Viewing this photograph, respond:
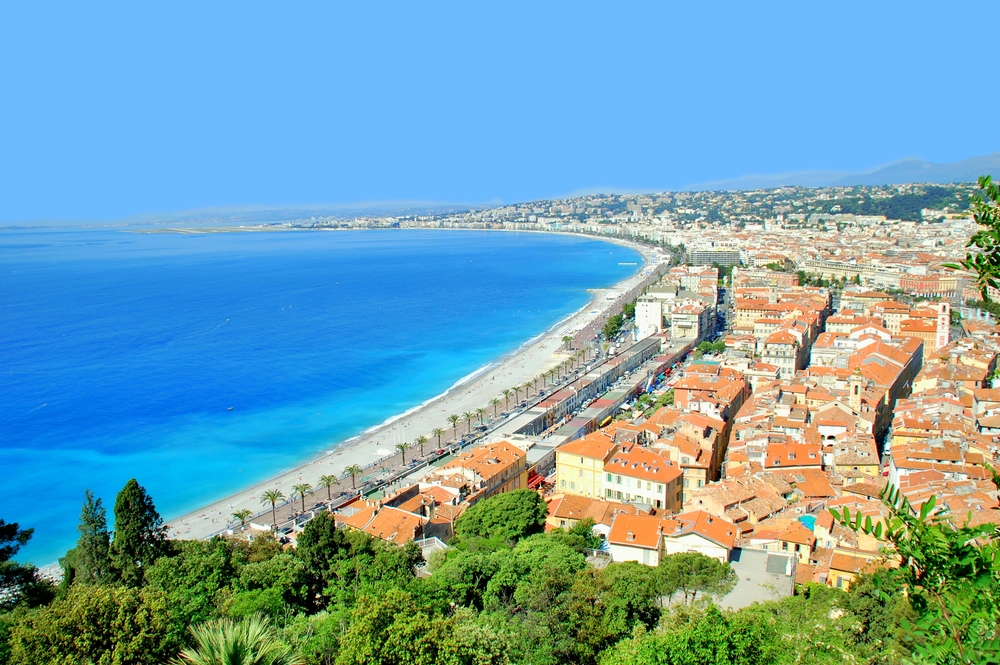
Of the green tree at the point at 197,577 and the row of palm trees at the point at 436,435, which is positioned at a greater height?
the green tree at the point at 197,577

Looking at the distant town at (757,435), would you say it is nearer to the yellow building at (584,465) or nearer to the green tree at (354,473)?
the yellow building at (584,465)

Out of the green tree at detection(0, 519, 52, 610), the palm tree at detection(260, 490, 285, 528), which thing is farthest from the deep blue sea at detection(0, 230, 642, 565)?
the green tree at detection(0, 519, 52, 610)

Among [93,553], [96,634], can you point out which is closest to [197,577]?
[93,553]

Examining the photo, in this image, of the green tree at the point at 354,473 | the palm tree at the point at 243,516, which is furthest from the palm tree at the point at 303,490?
the palm tree at the point at 243,516

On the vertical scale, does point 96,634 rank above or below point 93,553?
above

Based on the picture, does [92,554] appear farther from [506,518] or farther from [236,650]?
[236,650]

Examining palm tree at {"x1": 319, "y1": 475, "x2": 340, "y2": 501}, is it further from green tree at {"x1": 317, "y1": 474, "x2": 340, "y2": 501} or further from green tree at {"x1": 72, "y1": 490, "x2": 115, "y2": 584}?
green tree at {"x1": 72, "y1": 490, "x2": 115, "y2": 584}

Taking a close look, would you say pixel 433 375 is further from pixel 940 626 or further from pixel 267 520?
pixel 940 626
